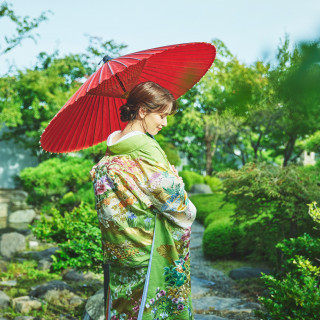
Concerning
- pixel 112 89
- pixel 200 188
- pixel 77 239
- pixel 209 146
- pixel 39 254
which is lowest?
pixel 39 254

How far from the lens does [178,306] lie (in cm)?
179

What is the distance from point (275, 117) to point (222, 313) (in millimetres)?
9040

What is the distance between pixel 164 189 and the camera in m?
1.73

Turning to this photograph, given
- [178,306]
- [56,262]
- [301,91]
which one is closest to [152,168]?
[178,306]

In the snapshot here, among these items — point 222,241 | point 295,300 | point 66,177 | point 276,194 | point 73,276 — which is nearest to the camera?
point 295,300

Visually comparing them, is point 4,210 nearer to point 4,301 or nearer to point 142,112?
point 4,301

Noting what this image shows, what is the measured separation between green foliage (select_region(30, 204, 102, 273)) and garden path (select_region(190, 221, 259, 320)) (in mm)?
1167

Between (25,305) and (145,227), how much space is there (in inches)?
111

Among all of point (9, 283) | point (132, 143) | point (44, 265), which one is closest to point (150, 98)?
point (132, 143)

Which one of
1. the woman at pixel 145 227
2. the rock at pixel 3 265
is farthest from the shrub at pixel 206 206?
the woman at pixel 145 227

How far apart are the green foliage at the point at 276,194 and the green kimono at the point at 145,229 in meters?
2.66

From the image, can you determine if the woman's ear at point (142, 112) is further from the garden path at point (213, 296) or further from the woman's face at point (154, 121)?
the garden path at point (213, 296)

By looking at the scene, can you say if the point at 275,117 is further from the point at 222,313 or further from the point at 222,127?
the point at 222,313

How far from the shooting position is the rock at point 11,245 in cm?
723
